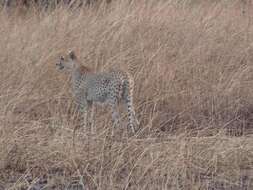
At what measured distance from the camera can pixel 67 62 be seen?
523cm

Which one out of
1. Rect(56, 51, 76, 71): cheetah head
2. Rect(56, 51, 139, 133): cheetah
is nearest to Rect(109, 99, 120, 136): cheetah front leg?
Rect(56, 51, 139, 133): cheetah

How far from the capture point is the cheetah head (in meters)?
5.22

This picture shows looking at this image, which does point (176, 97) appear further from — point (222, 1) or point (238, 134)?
point (222, 1)

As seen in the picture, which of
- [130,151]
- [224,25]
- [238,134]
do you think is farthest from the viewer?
[224,25]

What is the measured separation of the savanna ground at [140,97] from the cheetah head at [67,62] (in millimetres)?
126

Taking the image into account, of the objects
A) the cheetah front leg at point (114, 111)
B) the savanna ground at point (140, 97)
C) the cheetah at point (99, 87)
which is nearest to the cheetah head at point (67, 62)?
the cheetah at point (99, 87)

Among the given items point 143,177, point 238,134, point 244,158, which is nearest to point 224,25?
point 238,134

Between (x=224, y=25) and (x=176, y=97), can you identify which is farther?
(x=224, y=25)

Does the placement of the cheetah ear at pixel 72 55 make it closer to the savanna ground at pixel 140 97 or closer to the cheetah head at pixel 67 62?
the cheetah head at pixel 67 62

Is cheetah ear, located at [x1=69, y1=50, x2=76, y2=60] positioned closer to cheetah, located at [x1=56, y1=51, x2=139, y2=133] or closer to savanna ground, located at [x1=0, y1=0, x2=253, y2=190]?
cheetah, located at [x1=56, y1=51, x2=139, y2=133]

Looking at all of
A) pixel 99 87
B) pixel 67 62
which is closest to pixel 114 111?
pixel 99 87

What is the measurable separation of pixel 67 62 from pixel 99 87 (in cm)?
45

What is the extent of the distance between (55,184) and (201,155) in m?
0.84

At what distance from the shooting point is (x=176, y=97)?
5.03 m
